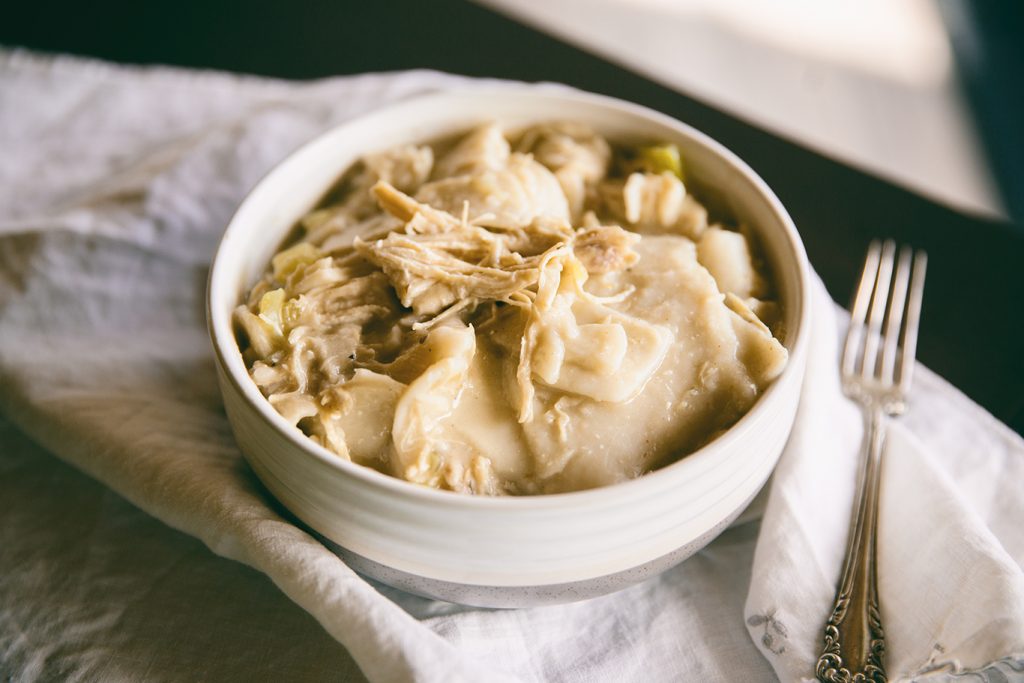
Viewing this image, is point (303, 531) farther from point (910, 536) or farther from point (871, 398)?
point (871, 398)

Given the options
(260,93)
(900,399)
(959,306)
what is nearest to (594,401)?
(900,399)

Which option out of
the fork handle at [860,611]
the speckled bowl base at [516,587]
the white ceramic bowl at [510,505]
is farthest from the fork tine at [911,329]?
the speckled bowl base at [516,587]

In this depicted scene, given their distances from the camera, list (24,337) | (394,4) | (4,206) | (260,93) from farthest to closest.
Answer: (394,4) → (260,93) → (4,206) → (24,337)

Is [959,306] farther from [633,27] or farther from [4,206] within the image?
[633,27]

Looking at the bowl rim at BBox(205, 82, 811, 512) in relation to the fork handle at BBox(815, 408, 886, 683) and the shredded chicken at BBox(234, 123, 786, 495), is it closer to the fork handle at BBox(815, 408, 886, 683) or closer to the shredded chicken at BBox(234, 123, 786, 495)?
the shredded chicken at BBox(234, 123, 786, 495)

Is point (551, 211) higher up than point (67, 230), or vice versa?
point (551, 211)

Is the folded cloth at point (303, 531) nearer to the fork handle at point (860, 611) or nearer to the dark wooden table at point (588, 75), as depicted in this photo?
the fork handle at point (860, 611)

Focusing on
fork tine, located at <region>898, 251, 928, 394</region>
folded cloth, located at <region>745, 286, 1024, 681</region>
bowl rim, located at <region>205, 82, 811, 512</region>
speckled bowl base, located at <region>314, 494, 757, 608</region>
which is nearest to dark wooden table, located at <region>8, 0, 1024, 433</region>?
fork tine, located at <region>898, 251, 928, 394</region>
